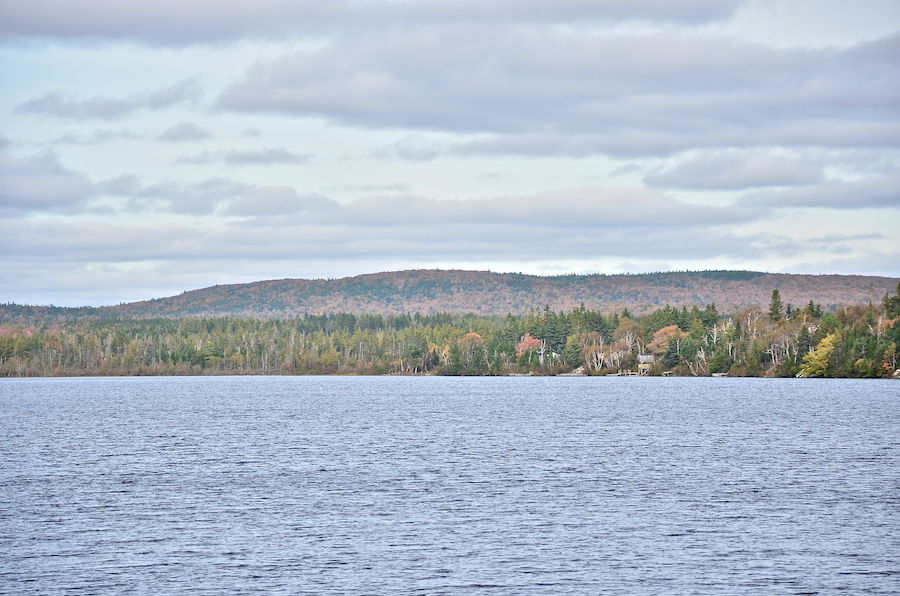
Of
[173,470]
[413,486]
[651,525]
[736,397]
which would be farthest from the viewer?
[736,397]

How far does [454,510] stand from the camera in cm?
4544

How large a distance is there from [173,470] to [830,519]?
40.8m

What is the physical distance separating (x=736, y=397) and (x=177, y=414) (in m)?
89.4

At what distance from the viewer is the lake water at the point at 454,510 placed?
1299 inches

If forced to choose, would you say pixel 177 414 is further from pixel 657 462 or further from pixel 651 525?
pixel 651 525

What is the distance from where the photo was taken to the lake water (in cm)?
3300

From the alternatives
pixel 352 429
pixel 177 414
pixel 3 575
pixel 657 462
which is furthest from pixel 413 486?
pixel 177 414

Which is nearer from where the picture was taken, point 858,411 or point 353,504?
point 353,504

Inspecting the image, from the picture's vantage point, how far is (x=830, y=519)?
4266 centimetres

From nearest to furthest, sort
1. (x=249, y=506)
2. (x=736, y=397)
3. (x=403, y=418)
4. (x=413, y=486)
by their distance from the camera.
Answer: (x=249, y=506) < (x=413, y=486) < (x=403, y=418) < (x=736, y=397)

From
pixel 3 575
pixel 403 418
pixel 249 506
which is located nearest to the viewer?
pixel 3 575

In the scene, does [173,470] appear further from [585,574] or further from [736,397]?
[736,397]

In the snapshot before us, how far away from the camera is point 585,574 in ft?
109

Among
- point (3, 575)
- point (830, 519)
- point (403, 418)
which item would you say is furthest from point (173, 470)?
point (403, 418)
